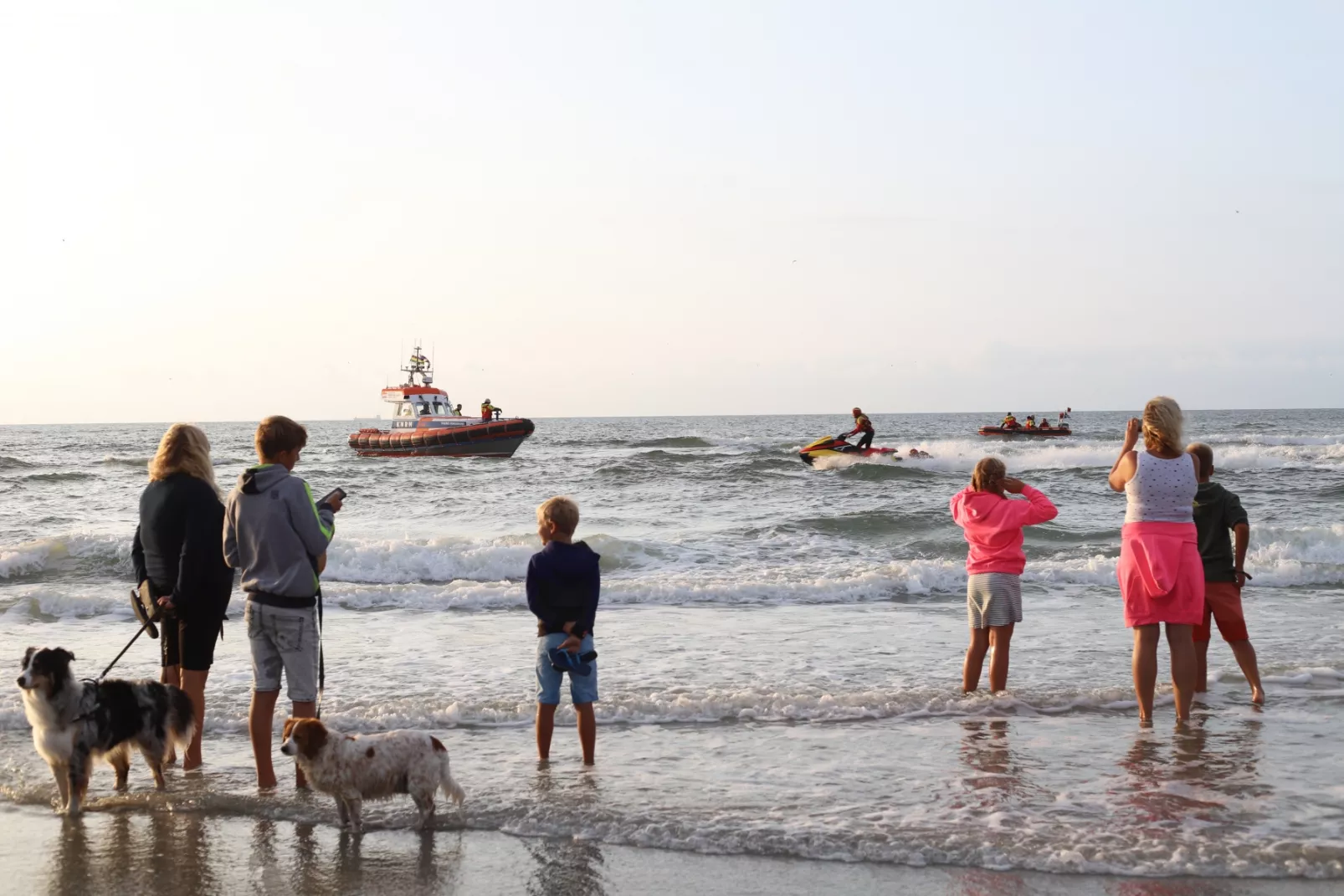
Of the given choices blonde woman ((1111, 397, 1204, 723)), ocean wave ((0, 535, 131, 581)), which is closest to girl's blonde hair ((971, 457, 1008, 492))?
blonde woman ((1111, 397, 1204, 723))

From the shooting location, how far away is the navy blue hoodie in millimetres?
4969

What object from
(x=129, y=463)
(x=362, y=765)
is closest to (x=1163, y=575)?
(x=362, y=765)

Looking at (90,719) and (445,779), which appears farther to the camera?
(90,719)

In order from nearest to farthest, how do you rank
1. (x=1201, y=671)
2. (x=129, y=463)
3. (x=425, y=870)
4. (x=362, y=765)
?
(x=425, y=870) < (x=362, y=765) < (x=1201, y=671) < (x=129, y=463)

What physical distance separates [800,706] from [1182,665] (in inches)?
80.1

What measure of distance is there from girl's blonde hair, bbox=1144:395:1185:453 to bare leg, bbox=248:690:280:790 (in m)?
4.32

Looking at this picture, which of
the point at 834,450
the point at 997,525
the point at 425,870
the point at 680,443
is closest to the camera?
the point at 425,870

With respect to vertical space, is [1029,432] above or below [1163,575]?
below

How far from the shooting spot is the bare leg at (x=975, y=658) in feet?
21.4

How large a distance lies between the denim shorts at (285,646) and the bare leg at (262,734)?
7cm

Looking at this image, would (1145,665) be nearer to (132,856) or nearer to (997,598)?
(997,598)

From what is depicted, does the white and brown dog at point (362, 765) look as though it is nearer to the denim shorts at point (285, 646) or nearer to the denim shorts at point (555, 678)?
the denim shorts at point (285, 646)

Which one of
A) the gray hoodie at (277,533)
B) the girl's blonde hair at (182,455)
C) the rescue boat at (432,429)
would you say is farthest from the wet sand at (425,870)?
the rescue boat at (432,429)

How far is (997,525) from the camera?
6312mm
